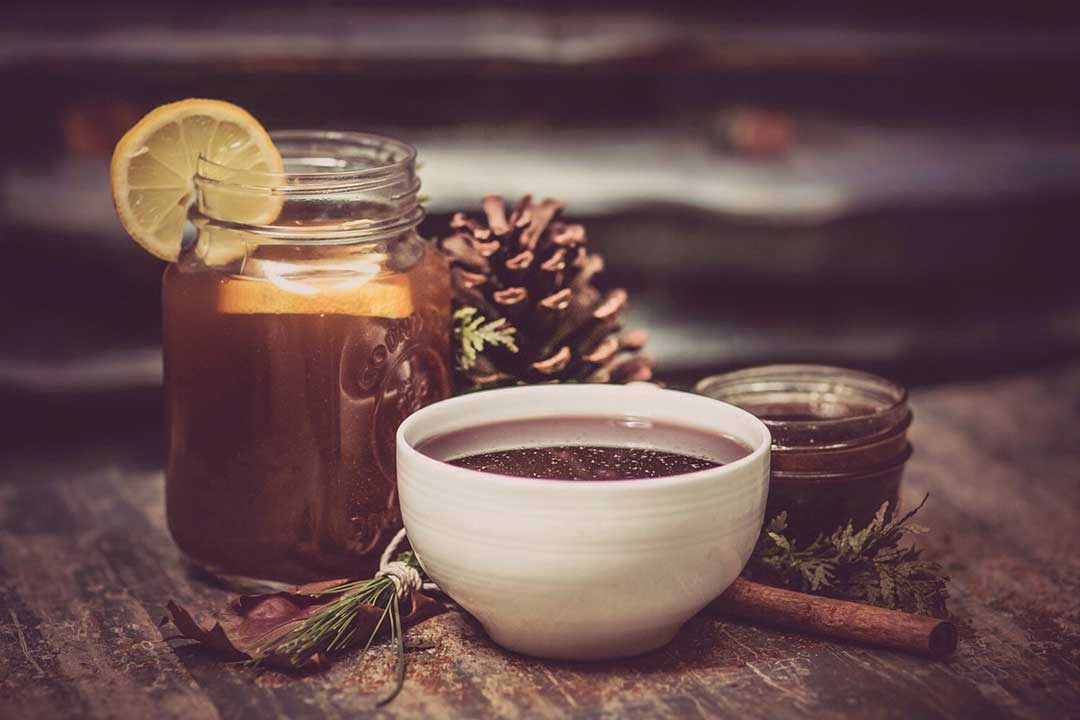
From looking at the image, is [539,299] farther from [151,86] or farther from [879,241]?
[879,241]

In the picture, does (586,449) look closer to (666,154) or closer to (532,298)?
(532,298)

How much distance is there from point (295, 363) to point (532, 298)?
259 millimetres

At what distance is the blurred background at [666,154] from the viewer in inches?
64.6

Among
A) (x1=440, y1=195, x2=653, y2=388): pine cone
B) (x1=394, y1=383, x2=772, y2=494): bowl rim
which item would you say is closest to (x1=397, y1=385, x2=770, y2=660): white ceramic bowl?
(x1=394, y1=383, x2=772, y2=494): bowl rim

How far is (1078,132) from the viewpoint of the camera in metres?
2.03

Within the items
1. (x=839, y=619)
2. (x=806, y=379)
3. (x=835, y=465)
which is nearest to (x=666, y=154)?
(x=806, y=379)

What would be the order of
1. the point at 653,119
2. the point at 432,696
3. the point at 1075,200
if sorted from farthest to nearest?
the point at 1075,200 → the point at 653,119 → the point at 432,696

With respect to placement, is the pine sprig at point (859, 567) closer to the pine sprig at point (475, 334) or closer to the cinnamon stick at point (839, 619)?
the cinnamon stick at point (839, 619)

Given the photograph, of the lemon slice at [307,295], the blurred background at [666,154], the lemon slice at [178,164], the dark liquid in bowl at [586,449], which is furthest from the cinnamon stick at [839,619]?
the blurred background at [666,154]

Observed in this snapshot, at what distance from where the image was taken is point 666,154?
185 centimetres

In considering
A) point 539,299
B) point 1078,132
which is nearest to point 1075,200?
point 1078,132

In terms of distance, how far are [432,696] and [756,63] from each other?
1.17 m

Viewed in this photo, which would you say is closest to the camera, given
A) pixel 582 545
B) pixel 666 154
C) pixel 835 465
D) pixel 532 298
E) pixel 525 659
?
pixel 582 545

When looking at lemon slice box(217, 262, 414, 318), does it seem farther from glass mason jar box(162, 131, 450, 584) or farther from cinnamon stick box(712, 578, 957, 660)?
cinnamon stick box(712, 578, 957, 660)
